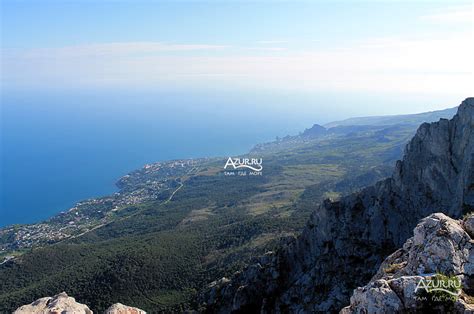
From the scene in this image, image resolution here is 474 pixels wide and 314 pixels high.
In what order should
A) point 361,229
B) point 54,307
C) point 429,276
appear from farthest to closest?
point 361,229, point 54,307, point 429,276

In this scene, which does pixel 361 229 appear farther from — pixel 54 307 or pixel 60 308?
pixel 54 307

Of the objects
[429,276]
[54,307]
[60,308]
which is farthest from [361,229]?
[54,307]

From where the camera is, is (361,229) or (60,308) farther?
(361,229)

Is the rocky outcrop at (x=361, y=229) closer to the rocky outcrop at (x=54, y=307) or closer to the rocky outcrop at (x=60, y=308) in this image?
the rocky outcrop at (x=60, y=308)

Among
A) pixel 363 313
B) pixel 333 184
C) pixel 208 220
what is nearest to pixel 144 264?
pixel 208 220

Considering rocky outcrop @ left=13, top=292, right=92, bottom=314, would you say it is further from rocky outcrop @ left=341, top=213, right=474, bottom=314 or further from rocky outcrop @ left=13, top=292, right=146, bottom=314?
rocky outcrop @ left=341, top=213, right=474, bottom=314

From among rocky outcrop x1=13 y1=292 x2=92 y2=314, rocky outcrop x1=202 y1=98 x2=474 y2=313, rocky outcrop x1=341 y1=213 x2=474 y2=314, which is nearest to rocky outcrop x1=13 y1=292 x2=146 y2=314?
rocky outcrop x1=13 y1=292 x2=92 y2=314
